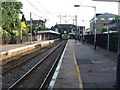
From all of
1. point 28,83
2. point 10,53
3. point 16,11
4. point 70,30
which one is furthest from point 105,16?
point 28,83

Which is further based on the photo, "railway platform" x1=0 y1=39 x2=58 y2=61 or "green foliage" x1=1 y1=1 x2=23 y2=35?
"green foliage" x1=1 y1=1 x2=23 y2=35

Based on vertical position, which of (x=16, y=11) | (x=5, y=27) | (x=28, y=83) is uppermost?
(x=16, y=11)

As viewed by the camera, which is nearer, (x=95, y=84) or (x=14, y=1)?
(x=95, y=84)

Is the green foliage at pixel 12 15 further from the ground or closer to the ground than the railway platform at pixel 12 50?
further from the ground

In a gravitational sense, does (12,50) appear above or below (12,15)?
below

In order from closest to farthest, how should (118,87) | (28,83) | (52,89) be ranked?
(118,87) → (52,89) → (28,83)

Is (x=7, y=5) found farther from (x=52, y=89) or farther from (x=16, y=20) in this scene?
(x=52, y=89)

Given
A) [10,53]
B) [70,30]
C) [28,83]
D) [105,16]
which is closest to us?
[28,83]

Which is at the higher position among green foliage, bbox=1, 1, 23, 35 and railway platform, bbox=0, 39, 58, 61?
green foliage, bbox=1, 1, 23, 35

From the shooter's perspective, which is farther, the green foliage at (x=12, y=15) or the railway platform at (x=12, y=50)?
the green foliage at (x=12, y=15)

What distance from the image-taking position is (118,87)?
6.46m

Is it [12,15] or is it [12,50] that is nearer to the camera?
[12,50]

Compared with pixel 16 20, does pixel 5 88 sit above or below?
below

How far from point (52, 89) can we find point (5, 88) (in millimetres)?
2199
